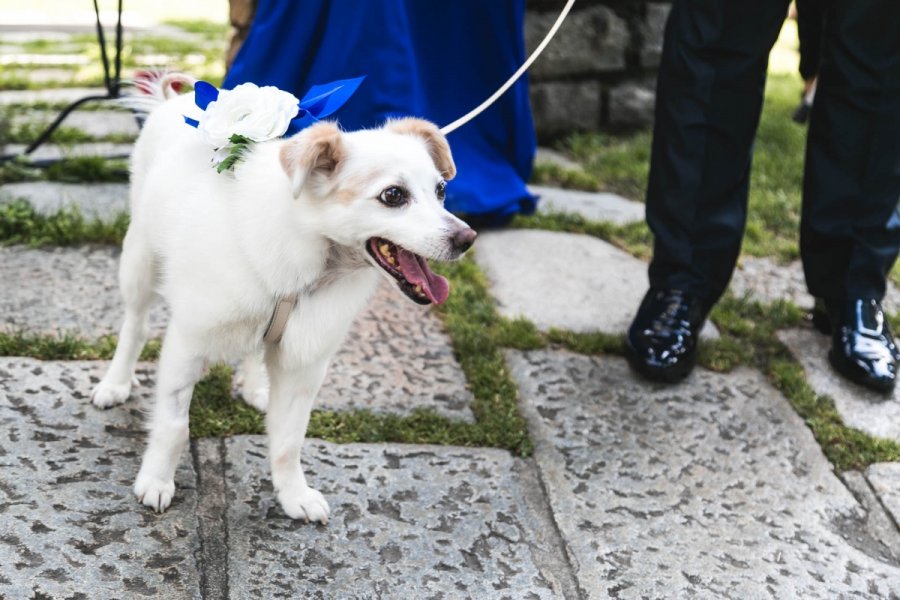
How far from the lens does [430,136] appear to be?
2068 millimetres

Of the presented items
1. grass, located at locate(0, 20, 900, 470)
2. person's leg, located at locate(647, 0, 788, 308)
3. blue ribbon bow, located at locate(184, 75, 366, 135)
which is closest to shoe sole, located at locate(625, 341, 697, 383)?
grass, located at locate(0, 20, 900, 470)

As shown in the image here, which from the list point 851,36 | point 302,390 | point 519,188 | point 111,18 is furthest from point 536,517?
point 111,18

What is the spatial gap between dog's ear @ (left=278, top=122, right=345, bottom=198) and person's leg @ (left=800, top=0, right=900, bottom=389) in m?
1.65

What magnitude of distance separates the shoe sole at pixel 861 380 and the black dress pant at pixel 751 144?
0.22 m

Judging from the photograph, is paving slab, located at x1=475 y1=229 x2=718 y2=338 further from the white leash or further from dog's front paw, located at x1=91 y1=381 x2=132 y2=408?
dog's front paw, located at x1=91 y1=381 x2=132 y2=408

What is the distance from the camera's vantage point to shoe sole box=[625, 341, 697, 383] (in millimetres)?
2848

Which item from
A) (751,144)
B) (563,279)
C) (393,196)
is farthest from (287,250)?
(563,279)

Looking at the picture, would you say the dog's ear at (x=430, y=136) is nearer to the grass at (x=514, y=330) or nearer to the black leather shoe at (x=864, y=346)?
the grass at (x=514, y=330)

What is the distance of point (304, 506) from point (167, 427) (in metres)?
0.35

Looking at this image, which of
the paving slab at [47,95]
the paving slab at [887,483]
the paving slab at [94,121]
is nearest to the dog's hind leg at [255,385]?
the paving slab at [887,483]

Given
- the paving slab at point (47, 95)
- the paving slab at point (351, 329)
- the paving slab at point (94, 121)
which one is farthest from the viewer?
the paving slab at point (47, 95)

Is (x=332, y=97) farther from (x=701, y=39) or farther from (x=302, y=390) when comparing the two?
(x=701, y=39)

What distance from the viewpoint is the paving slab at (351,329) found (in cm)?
267

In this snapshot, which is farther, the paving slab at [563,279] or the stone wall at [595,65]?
the stone wall at [595,65]
